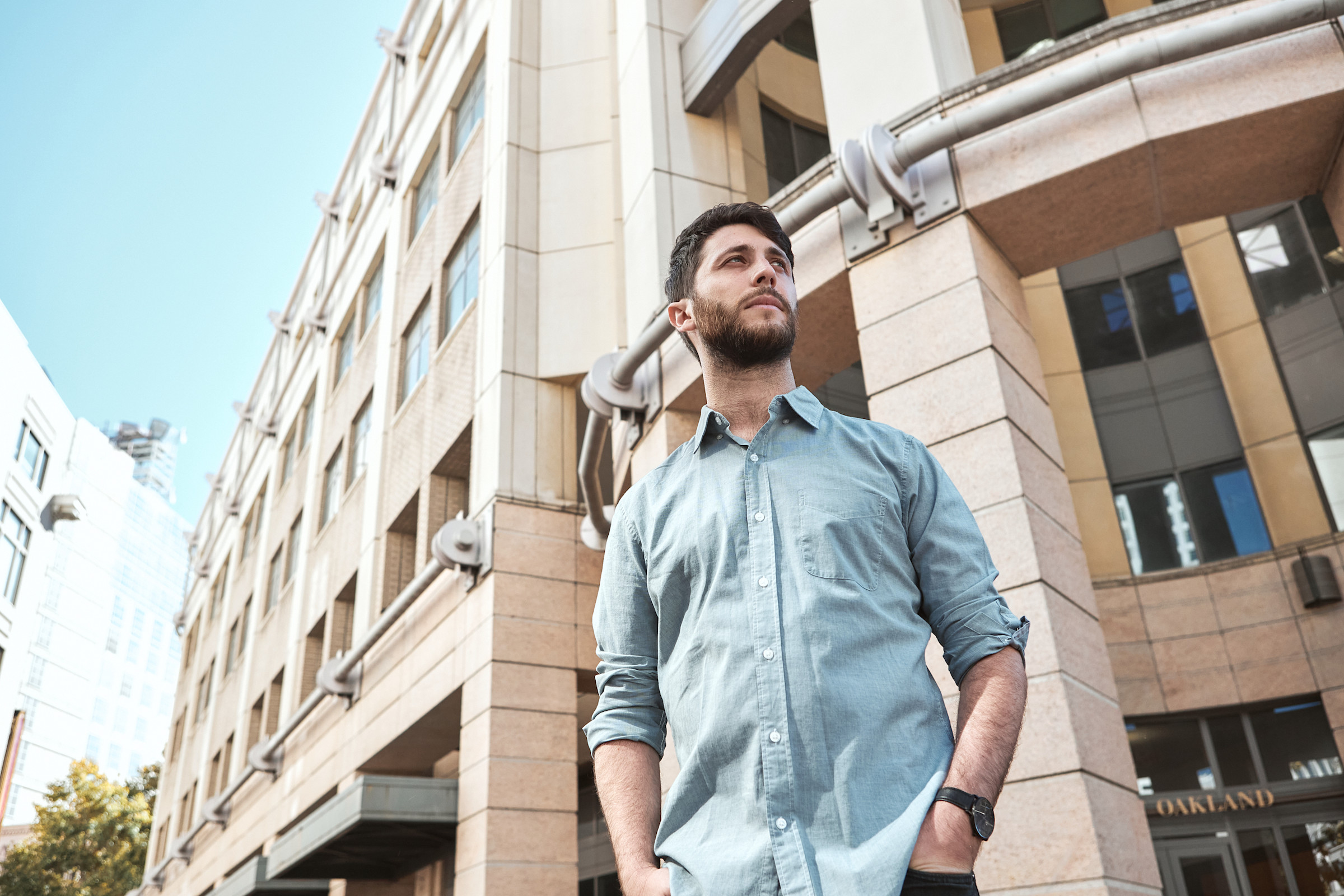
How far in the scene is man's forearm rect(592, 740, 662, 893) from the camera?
Result: 2.13 m

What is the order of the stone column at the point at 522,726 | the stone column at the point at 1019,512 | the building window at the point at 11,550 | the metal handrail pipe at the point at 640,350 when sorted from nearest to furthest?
the stone column at the point at 1019,512 → the metal handrail pipe at the point at 640,350 → the stone column at the point at 522,726 → the building window at the point at 11,550

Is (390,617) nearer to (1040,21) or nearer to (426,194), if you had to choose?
(426,194)

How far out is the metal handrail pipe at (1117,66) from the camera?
729cm

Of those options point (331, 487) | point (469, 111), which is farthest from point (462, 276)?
point (331, 487)

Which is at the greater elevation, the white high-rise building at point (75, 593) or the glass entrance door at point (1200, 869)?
the white high-rise building at point (75, 593)

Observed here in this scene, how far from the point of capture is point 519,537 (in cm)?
1348

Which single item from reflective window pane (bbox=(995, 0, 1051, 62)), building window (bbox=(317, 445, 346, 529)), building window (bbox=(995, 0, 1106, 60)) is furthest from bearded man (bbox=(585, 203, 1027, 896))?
building window (bbox=(317, 445, 346, 529))

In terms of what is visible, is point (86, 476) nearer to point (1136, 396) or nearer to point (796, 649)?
point (1136, 396)

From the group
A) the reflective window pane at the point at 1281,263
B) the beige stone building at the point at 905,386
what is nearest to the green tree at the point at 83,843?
the beige stone building at the point at 905,386

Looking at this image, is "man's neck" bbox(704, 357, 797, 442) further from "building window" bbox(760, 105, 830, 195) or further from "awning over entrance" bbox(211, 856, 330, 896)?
"awning over entrance" bbox(211, 856, 330, 896)

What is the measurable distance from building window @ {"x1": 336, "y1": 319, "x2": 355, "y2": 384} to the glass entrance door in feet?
64.0

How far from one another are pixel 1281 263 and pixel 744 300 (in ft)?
57.7

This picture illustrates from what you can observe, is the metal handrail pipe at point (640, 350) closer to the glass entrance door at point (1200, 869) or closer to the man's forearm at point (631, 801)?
the man's forearm at point (631, 801)

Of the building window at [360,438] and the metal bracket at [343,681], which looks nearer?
the metal bracket at [343,681]
